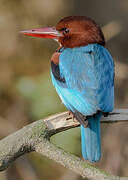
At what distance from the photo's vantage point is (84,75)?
10.8ft

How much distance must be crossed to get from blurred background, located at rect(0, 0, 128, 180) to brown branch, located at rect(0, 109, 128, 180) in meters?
1.77

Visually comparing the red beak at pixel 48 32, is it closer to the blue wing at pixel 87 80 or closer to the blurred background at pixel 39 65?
the blue wing at pixel 87 80

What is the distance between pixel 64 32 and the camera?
3742 mm

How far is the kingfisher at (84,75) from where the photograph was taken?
313cm

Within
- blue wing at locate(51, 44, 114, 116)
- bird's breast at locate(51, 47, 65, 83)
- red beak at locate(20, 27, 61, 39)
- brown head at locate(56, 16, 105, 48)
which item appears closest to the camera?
blue wing at locate(51, 44, 114, 116)

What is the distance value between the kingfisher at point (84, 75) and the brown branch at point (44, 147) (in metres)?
0.16

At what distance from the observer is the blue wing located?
3.12 meters

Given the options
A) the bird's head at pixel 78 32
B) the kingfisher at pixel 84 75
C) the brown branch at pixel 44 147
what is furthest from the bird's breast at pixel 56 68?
the brown branch at pixel 44 147

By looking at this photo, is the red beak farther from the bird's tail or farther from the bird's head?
the bird's tail

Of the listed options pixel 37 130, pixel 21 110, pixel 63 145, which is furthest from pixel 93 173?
pixel 21 110

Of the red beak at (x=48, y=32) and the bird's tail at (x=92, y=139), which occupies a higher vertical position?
the red beak at (x=48, y=32)

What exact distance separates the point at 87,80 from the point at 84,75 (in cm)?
6

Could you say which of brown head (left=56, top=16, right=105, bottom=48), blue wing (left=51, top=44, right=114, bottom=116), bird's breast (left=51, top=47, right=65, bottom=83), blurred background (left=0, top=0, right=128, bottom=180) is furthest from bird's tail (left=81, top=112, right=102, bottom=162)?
blurred background (left=0, top=0, right=128, bottom=180)

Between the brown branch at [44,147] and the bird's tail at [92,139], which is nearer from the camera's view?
the brown branch at [44,147]
